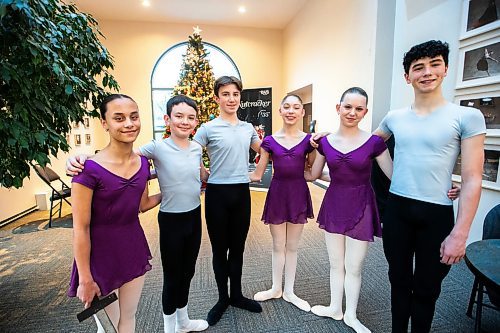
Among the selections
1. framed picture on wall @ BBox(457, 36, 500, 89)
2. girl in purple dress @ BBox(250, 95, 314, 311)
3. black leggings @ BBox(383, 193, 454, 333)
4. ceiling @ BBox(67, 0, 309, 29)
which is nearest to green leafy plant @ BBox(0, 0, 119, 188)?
girl in purple dress @ BBox(250, 95, 314, 311)

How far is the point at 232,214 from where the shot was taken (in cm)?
179

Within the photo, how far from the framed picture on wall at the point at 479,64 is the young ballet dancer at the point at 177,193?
2723 millimetres

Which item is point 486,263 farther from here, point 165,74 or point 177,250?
point 165,74

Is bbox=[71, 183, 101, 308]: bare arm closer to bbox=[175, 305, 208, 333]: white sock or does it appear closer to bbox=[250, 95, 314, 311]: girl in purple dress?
bbox=[175, 305, 208, 333]: white sock

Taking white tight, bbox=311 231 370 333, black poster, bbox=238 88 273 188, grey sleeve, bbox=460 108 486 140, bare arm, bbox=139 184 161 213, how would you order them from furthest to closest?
1. black poster, bbox=238 88 273 188
2. white tight, bbox=311 231 370 333
3. bare arm, bbox=139 184 161 213
4. grey sleeve, bbox=460 108 486 140

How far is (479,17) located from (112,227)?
3.51 m

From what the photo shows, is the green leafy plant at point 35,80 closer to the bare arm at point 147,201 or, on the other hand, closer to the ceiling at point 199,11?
the bare arm at point 147,201

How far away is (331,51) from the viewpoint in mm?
5289

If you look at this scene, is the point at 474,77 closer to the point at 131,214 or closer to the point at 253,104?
the point at 131,214

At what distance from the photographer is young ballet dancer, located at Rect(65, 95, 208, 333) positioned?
58.7 inches

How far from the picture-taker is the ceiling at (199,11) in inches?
248

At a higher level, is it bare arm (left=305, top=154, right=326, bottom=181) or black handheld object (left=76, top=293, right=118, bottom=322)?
bare arm (left=305, top=154, right=326, bottom=181)

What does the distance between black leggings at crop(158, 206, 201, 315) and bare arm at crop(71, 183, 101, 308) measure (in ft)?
1.44

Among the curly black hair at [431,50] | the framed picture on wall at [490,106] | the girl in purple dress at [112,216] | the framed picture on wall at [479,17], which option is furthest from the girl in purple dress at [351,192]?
the framed picture on wall at [479,17]
